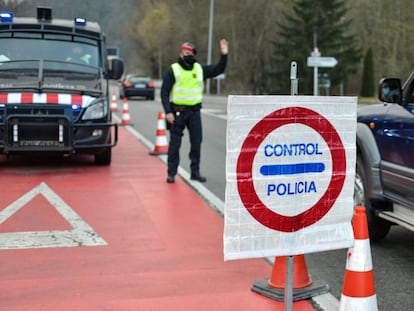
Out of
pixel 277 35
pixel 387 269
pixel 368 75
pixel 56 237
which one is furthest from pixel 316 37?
pixel 387 269

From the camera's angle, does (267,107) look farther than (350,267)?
No

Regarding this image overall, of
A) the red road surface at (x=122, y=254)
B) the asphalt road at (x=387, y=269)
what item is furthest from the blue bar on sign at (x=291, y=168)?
the asphalt road at (x=387, y=269)

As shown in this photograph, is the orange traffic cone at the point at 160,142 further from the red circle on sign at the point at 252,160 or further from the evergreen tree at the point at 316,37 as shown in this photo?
the evergreen tree at the point at 316,37

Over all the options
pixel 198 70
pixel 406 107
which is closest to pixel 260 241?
pixel 406 107

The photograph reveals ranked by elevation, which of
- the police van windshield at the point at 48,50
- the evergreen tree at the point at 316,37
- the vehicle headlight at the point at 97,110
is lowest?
the vehicle headlight at the point at 97,110

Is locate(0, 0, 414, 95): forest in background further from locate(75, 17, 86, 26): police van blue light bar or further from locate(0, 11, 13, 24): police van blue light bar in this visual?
locate(0, 11, 13, 24): police van blue light bar

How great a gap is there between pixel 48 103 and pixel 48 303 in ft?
17.6

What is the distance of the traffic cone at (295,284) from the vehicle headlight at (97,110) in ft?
18.1

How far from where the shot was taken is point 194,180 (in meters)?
8.90

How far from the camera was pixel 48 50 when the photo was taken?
33.1ft

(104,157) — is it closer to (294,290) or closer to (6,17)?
(6,17)

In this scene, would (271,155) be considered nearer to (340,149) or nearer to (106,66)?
(340,149)

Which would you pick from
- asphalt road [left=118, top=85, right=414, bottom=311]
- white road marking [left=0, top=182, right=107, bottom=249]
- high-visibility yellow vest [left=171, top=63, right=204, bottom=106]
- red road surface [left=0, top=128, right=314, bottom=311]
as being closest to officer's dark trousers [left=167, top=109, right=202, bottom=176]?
high-visibility yellow vest [left=171, top=63, right=204, bottom=106]

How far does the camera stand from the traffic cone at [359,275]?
12.2 ft
